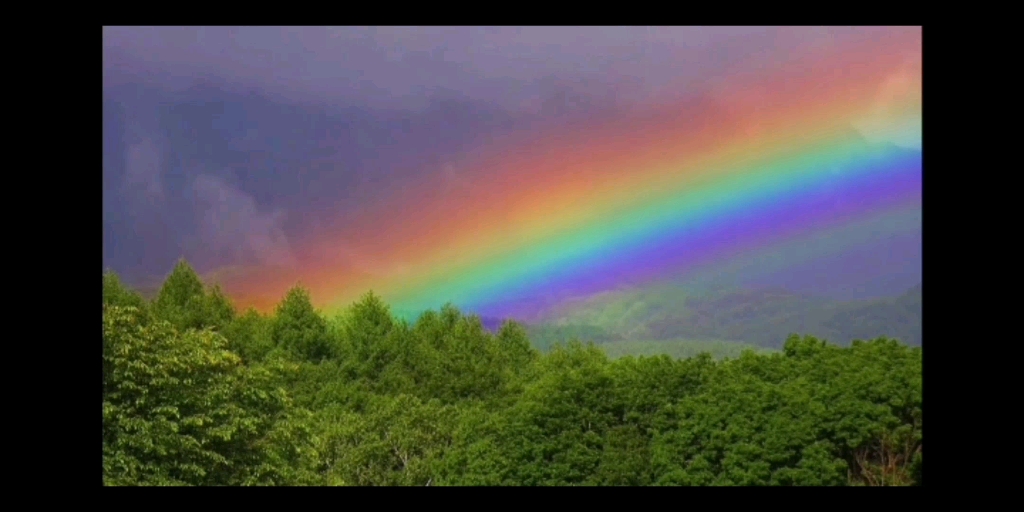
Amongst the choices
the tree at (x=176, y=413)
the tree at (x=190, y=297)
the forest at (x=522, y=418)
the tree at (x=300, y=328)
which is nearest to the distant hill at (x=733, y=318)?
the forest at (x=522, y=418)

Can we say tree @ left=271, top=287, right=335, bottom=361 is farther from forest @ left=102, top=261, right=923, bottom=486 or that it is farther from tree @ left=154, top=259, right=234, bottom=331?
tree @ left=154, top=259, right=234, bottom=331

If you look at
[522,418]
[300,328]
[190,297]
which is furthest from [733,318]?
[190,297]

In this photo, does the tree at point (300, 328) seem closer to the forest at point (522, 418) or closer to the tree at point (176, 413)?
the forest at point (522, 418)

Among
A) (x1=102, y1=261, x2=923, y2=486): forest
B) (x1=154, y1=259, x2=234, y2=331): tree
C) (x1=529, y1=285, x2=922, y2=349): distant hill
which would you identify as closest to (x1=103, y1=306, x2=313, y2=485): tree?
(x1=102, y1=261, x2=923, y2=486): forest

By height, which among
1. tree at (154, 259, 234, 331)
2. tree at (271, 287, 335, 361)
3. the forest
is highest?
tree at (154, 259, 234, 331)

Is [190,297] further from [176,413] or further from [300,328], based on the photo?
[176,413]
